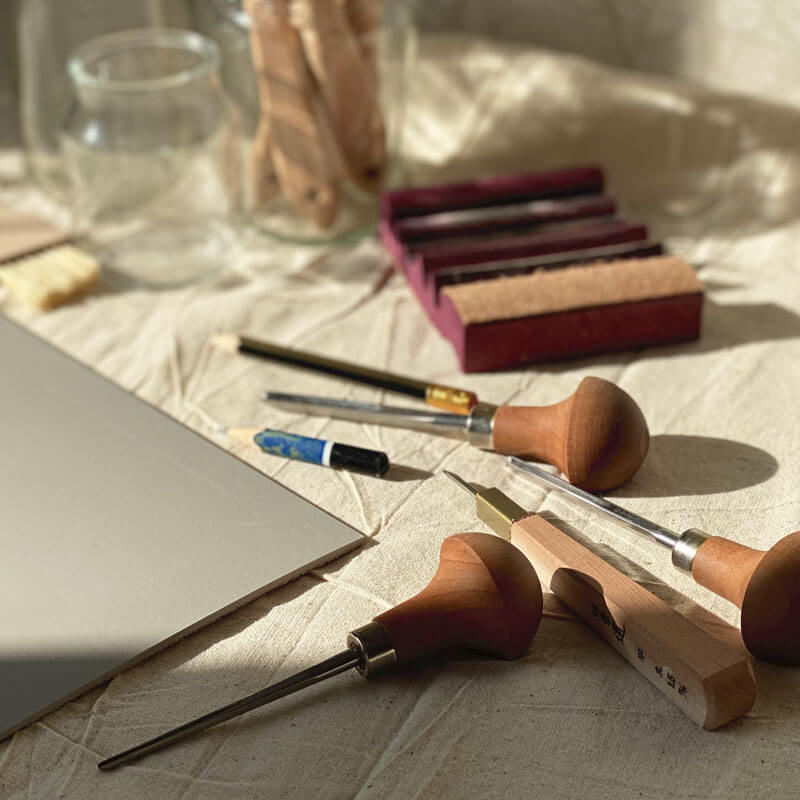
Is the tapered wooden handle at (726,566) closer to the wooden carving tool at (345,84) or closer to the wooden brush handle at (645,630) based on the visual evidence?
the wooden brush handle at (645,630)

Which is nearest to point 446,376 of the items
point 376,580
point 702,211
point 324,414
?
point 324,414

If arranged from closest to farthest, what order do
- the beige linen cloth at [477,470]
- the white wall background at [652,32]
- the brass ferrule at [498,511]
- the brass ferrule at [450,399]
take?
the beige linen cloth at [477,470]
the brass ferrule at [498,511]
the brass ferrule at [450,399]
the white wall background at [652,32]

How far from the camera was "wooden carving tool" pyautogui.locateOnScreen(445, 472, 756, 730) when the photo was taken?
0.46 metres

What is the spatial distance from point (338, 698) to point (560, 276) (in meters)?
0.37

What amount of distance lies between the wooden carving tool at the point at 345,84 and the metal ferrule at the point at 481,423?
334mm

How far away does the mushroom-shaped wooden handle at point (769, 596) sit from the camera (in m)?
0.47

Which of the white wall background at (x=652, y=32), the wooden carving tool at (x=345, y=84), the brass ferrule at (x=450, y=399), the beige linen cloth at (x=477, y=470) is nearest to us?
the beige linen cloth at (x=477, y=470)

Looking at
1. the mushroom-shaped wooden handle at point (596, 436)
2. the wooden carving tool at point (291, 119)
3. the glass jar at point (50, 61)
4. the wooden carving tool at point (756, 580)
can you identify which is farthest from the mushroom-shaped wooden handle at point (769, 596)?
the glass jar at point (50, 61)

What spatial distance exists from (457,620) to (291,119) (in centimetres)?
50

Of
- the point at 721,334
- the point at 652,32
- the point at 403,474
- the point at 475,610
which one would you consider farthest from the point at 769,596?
the point at 652,32

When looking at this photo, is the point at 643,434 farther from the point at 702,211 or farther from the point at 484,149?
the point at 484,149

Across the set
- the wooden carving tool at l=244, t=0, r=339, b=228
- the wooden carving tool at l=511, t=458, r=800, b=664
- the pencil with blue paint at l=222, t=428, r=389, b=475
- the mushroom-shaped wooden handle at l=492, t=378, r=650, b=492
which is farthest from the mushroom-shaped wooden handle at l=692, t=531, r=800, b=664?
the wooden carving tool at l=244, t=0, r=339, b=228

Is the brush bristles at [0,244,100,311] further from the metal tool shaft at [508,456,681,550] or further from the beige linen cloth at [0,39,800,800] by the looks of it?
the metal tool shaft at [508,456,681,550]

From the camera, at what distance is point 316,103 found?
869mm
